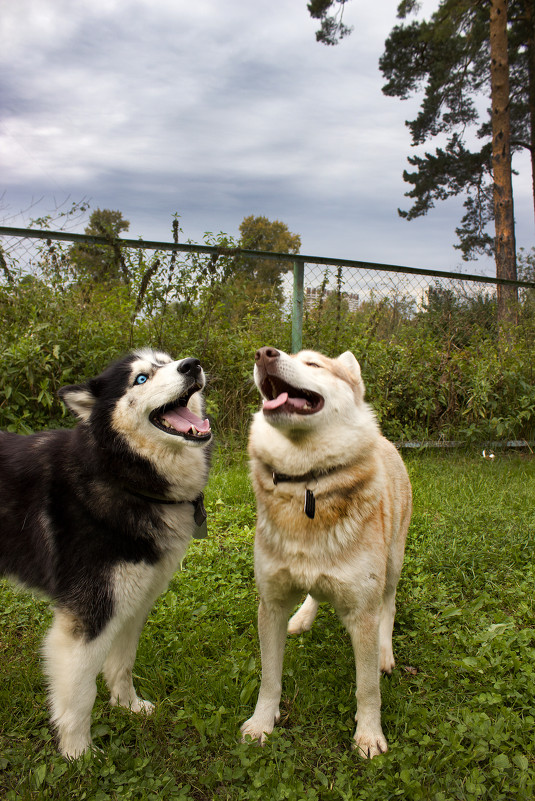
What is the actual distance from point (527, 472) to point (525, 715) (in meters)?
3.49

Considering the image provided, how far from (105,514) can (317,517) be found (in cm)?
80

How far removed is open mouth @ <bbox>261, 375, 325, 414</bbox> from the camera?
1909 mm

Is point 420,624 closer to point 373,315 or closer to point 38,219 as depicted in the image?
point 373,315

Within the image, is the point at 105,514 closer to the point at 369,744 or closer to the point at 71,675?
the point at 71,675

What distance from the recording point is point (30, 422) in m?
4.63

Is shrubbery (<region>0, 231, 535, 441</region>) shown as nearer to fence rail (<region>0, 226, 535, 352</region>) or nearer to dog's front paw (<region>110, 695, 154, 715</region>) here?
fence rail (<region>0, 226, 535, 352</region>)

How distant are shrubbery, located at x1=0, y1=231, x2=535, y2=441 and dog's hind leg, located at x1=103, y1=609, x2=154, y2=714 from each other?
2750mm

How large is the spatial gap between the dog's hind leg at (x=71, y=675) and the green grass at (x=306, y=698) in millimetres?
81

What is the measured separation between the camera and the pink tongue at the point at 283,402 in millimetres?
1896

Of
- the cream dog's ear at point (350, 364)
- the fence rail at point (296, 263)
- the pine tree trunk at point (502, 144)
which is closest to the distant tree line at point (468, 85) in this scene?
the pine tree trunk at point (502, 144)

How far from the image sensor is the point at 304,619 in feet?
8.66

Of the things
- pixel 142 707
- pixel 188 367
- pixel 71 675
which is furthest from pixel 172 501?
pixel 142 707

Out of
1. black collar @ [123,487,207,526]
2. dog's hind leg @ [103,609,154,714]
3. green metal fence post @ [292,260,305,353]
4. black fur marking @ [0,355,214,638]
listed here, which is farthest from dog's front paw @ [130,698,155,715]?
green metal fence post @ [292,260,305,353]

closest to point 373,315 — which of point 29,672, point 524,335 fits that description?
point 524,335
